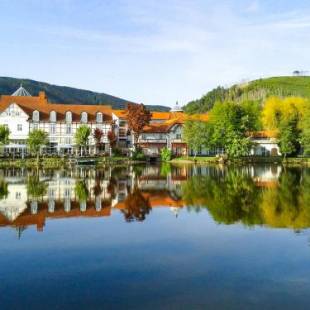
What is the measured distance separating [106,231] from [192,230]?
3.13 meters

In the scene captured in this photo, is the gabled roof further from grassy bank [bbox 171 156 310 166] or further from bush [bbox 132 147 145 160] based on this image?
grassy bank [bbox 171 156 310 166]

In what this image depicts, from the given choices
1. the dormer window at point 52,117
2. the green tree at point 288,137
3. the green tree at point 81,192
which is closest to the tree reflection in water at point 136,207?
the green tree at point 81,192

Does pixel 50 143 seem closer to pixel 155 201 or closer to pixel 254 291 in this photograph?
pixel 155 201

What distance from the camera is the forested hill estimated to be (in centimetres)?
13875

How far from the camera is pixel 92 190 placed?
91.0 feet

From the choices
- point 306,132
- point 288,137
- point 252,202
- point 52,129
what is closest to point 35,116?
point 52,129

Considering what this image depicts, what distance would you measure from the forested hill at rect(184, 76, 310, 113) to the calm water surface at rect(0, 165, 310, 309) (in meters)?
118

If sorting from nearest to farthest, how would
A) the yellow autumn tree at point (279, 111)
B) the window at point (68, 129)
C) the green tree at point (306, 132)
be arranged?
the green tree at point (306, 132) → the window at point (68, 129) → the yellow autumn tree at point (279, 111)

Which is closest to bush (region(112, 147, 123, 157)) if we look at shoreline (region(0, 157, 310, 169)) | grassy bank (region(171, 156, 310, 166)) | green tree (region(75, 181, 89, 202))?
shoreline (region(0, 157, 310, 169))

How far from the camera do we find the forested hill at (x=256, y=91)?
455 feet

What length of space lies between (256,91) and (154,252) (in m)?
138

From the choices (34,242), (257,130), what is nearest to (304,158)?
(257,130)

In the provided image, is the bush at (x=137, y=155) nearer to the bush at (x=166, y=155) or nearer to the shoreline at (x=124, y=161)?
the shoreline at (x=124, y=161)

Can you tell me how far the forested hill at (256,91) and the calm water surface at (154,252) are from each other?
388 feet
